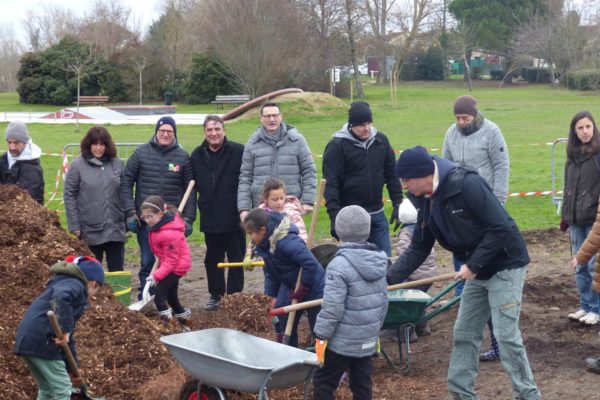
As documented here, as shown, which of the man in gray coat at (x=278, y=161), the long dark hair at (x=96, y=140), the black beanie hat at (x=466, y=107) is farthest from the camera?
the long dark hair at (x=96, y=140)

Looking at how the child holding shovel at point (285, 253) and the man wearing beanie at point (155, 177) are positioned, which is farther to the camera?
the man wearing beanie at point (155, 177)

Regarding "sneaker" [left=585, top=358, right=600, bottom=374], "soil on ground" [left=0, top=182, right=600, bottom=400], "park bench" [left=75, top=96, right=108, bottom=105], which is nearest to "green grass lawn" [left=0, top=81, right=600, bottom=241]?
"park bench" [left=75, top=96, right=108, bottom=105]

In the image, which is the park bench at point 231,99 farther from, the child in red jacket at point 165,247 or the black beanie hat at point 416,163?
the black beanie hat at point 416,163

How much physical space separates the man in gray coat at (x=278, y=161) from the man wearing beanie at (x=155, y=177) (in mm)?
654

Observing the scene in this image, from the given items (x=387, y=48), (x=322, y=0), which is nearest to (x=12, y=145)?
(x=322, y=0)

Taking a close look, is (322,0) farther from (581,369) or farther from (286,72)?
(581,369)

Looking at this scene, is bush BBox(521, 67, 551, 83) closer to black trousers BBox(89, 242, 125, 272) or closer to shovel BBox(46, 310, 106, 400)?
black trousers BBox(89, 242, 125, 272)

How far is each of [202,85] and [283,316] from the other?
4333 centimetres

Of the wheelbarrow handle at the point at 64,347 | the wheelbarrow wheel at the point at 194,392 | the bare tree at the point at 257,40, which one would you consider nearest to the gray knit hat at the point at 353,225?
the wheelbarrow wheel at the point at 194,392

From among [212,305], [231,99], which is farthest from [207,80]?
[212,305]

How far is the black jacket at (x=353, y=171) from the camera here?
755 centimetres

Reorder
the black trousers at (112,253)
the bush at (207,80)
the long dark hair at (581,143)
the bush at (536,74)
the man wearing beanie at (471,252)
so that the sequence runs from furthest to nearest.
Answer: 1. the bush at (536,74)
2. the bush at (207,80)
3. the black trousers at (112,253)
4. the long dark hair at (581,143)
5. the man wearing beanie at (471,252)

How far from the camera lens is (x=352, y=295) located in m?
→ 5.14

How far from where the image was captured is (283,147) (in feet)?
26.4
